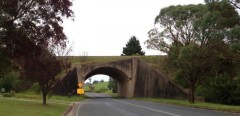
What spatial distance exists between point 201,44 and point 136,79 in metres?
30.4

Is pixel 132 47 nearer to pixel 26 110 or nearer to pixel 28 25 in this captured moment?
pixel 26 110

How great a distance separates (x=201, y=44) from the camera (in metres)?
41.4

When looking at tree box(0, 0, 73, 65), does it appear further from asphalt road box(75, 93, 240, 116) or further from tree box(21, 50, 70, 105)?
tree box(21, 50, 70, 105)

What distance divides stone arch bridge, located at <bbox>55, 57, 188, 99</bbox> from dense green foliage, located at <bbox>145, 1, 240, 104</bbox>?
157 inches

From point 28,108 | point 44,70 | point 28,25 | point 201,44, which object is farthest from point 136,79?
point 28,25

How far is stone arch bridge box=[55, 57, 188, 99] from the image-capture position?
67.0 metres

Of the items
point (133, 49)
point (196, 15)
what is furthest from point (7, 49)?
point (133, 49)

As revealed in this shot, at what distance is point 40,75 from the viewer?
33469mm

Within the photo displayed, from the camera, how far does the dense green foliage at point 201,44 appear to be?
30734 millimetres

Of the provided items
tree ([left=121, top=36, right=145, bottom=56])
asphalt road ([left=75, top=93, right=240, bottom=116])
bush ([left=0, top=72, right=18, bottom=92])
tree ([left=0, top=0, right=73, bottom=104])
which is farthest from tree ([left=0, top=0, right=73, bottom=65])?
tree ([left=121, top=36, right=145, bottom=56])

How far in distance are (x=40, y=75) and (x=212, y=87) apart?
95.8 ft

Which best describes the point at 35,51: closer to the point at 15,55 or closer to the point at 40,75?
the point at 15,55

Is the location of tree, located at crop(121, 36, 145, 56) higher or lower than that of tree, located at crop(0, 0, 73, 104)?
higher

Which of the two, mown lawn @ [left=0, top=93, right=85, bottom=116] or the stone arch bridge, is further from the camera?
the stone arch bridge
